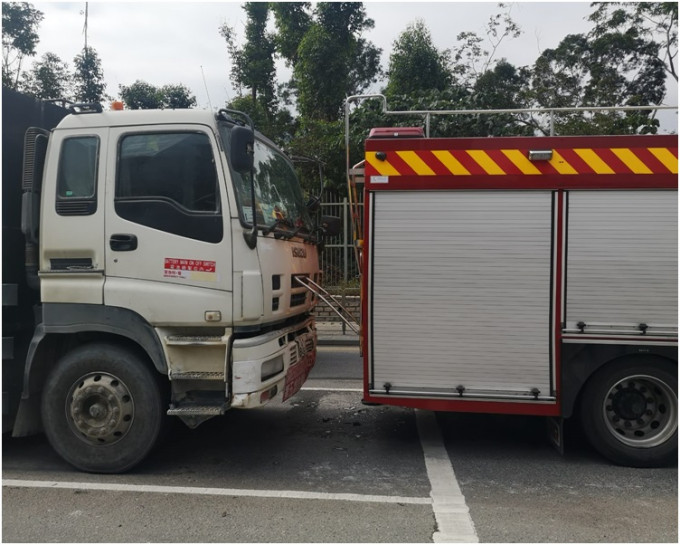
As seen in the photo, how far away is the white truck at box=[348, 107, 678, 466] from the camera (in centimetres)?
426

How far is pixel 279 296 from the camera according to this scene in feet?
14.9

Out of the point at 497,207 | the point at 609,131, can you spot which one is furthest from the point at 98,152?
the point at 609,131

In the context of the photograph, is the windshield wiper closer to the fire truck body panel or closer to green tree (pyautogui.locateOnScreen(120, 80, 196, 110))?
the fire truck body panel

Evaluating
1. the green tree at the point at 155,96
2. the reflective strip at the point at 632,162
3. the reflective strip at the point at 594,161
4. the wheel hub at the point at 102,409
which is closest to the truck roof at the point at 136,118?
the wheel hub at the point at 102,409

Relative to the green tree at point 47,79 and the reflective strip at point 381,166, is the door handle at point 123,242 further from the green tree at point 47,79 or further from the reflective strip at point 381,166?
the green tree at point 47,79

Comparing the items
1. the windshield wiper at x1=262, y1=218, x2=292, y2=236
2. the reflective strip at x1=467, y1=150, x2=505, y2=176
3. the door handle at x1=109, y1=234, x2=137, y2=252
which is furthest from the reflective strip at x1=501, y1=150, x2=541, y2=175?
the door handle at x1=109, y1=234, x2=137, y2=252

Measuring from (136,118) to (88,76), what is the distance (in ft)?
44.5

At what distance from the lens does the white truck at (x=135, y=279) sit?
4125 millimetres

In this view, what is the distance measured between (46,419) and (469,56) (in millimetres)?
16294

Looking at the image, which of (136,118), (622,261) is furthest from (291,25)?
(622,261)

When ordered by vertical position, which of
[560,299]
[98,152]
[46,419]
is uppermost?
[98,152]

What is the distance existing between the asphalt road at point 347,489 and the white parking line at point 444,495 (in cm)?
1

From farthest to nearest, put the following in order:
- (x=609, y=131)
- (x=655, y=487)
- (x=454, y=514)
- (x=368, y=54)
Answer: (x=368, y=54)
(x=609, y=131)
(x=655, y=487)
(x=454, y=514)

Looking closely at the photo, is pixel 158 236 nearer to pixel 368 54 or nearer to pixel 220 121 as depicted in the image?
pixel 220 121
